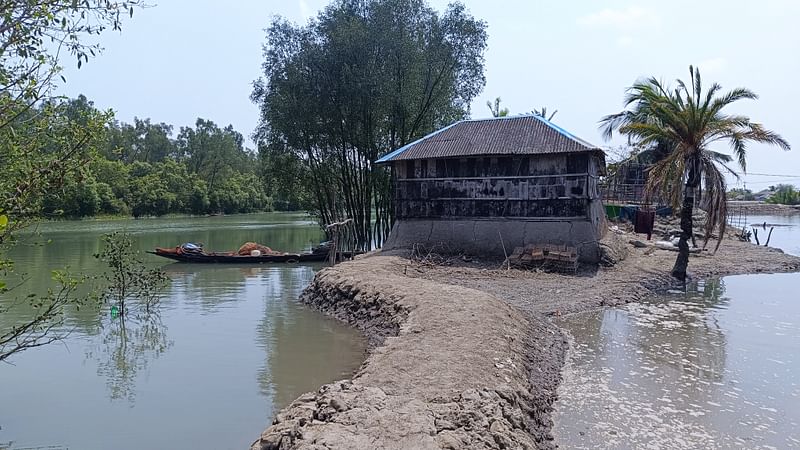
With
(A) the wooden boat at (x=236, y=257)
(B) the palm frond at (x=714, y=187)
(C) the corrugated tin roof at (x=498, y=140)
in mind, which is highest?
(C) the corrugated tin roof at (x=498, y=140)

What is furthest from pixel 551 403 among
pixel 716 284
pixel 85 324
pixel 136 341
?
pixel 716 284

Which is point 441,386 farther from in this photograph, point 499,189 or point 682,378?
point 499,189

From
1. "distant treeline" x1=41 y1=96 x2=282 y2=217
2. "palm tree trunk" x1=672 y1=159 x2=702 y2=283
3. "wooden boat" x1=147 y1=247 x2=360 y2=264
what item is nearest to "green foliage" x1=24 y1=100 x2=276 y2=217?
"distant treeline" x1=41 y1=96 x2=282 y2=217

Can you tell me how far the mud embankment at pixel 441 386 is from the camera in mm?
5277

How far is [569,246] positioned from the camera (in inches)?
691

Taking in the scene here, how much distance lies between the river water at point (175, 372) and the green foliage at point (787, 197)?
78249 millimetres

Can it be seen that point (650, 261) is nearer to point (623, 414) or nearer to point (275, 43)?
point (623, 414)

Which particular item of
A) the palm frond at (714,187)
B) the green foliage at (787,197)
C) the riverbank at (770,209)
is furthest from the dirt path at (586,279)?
the green foliage at (787,197)

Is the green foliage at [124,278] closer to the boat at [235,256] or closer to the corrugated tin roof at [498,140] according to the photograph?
the corrugated tin roof at [498,140]

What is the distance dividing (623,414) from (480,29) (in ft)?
67.6

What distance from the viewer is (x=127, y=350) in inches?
442

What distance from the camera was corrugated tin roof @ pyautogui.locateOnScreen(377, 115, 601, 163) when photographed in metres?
17.8

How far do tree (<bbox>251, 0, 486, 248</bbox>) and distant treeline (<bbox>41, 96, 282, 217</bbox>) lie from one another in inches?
1257

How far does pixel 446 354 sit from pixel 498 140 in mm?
12284
